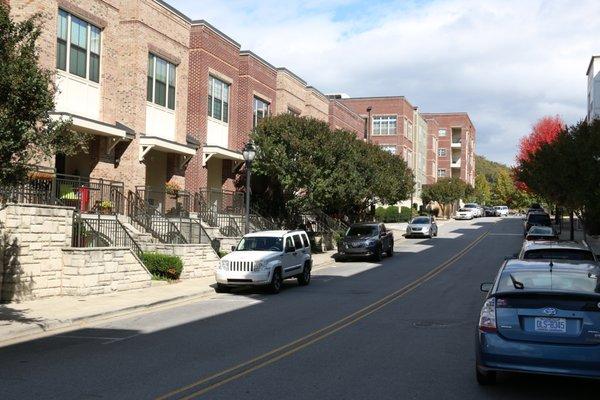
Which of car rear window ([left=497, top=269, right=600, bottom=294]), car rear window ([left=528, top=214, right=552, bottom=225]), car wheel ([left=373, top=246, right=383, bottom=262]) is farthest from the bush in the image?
car rear window ([left=528, top=214, right=552, bottom=225])

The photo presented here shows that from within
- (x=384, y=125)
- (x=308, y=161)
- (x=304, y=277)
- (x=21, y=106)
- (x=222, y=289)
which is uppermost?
(x=384, y=125)

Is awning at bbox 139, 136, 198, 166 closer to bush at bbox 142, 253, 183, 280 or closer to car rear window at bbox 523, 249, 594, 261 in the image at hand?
bush at bbox 142, 253, 183, 280

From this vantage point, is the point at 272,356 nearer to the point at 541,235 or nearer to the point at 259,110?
the point at 541,235

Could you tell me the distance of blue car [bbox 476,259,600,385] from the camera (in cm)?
675

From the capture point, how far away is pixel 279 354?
9.63 meters

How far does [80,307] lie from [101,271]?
2.50 meters

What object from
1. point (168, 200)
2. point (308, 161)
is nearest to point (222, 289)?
point (168, 200)

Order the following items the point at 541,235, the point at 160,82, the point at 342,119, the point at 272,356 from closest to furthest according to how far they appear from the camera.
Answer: the point at 272,356, the point at 160,82, the point at 541,235, the point at 342,119

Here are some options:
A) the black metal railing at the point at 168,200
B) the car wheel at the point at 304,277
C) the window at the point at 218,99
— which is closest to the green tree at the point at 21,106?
the car wheel at the point at 304,277

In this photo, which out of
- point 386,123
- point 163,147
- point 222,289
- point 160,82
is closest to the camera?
point 222,289

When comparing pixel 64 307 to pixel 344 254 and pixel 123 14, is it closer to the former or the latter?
pixel 123 14

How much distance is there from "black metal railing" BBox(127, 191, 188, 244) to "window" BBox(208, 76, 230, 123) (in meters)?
7.91

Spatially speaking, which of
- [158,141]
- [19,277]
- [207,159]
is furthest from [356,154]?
[19,277]

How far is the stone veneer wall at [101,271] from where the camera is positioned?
16.2 m
